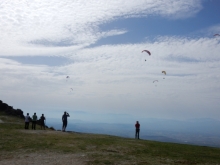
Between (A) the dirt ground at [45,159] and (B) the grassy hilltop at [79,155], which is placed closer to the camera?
(A) the dirt ground at [45,159]

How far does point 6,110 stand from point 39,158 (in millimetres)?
52055

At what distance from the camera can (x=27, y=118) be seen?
4134cm

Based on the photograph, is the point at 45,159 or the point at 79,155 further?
the point at 79,155

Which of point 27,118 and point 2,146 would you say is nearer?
point 2,146

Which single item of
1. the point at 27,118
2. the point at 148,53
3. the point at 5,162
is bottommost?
the point at 5,162

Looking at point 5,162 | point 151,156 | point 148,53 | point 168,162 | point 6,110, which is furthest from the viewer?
point 6,110

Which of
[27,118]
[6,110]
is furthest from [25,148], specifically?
[6,110]

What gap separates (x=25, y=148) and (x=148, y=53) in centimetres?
2310

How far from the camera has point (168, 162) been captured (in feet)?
67.1

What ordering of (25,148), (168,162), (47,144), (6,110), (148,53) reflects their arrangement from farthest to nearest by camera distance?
(6,110), (148,53), (47,144), (25,148), (168,162)

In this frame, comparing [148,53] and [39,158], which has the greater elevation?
[148,53]

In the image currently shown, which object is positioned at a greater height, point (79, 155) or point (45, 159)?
point (79, 155)

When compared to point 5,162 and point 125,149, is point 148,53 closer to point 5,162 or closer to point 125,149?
point 125,149

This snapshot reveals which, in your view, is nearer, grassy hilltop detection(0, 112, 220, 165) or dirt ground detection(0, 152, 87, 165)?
dirt ground detection(0, 152, 87, 165)
